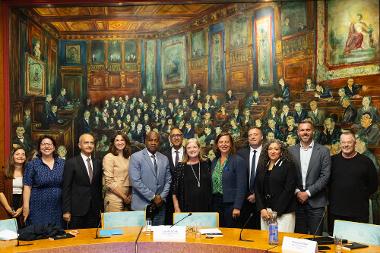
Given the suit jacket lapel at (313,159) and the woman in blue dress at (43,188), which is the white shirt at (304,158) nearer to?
the suit jacket lapel at (313,159)

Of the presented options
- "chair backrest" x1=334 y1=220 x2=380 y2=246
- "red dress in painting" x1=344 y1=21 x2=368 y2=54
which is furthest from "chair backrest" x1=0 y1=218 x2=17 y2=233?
"red dress in painting" x1=344 y1=21 x2=368 y2=54

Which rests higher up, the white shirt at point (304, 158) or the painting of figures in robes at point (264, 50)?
the painting of figures in robes at point (264, 50)

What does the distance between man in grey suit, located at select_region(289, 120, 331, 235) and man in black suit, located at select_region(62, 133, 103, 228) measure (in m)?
2.08

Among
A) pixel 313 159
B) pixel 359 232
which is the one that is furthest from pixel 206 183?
pixel 359 232

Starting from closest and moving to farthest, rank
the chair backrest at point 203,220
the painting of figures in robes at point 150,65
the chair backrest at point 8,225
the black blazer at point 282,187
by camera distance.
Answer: the chair backrest at point 8,225 < the chair backrest at point 203,220 < the black blazer at point 282,187 < the painting of figures in robes at point 150,65

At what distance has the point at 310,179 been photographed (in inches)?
194

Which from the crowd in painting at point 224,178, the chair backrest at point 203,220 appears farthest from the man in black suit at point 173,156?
the chair backrest at point 203,220

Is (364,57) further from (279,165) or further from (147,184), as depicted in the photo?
(147,184)

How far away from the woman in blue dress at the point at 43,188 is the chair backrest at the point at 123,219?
755 millimetres

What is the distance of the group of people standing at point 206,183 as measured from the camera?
15.4ft

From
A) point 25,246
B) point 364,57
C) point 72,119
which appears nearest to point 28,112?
point 72,119

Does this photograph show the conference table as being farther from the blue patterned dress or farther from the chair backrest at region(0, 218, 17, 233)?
the blue patterned dress

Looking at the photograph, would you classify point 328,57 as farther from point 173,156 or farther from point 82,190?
point 82,190

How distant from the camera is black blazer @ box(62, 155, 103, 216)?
4.95m
